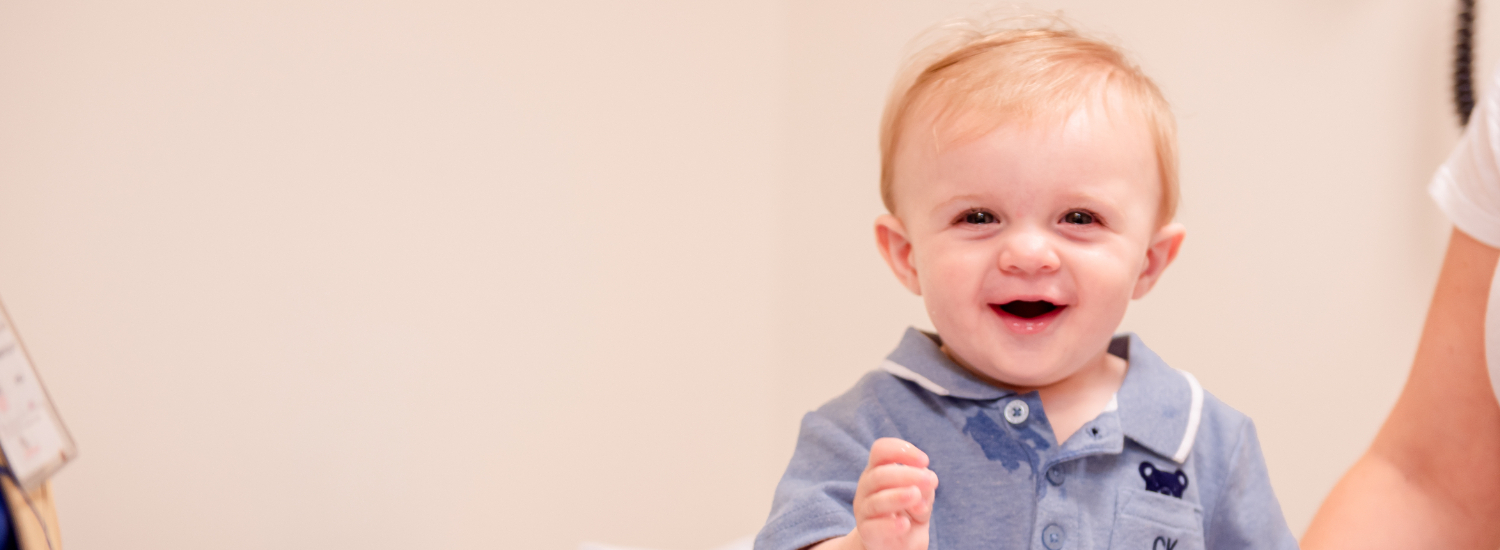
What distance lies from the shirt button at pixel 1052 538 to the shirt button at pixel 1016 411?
3.0 inches

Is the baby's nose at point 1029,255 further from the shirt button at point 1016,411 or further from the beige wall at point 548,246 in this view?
the beige wall at point 548,246

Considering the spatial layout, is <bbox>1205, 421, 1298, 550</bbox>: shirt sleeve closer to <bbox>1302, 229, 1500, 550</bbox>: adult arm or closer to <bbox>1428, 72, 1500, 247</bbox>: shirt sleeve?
<bbox>1302, 229, 1500, 550</bbox>: adult arm

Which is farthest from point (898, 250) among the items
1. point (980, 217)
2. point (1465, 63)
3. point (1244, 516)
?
point (1465, 63)

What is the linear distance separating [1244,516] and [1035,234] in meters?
0.26

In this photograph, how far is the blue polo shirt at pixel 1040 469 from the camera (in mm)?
681

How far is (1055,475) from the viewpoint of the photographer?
689mm

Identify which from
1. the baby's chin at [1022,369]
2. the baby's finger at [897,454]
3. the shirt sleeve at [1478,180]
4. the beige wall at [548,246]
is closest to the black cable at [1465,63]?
the beige wall at [548,246]

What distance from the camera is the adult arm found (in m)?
0.82

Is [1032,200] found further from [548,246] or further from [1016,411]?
[548,246]

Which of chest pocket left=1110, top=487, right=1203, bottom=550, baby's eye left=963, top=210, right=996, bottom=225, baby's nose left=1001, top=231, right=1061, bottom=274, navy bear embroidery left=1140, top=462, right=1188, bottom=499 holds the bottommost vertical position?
chest pocket left=1110, top=487, right=1203, bottom=550

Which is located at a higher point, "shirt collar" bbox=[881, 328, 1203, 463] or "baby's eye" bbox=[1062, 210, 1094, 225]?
"baby's eye" bbox=[1062, 210, 1094, 225]

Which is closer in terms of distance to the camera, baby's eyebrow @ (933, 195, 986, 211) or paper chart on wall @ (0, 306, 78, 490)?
→ paper chart on wall @ (0, 306, 78, 490)

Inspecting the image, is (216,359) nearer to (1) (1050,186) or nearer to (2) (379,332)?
(2) (379,332)

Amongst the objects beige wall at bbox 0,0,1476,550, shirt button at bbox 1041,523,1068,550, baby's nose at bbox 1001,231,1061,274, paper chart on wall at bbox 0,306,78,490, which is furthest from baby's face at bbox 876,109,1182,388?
beige wall at bbox 0,0,1476,550
